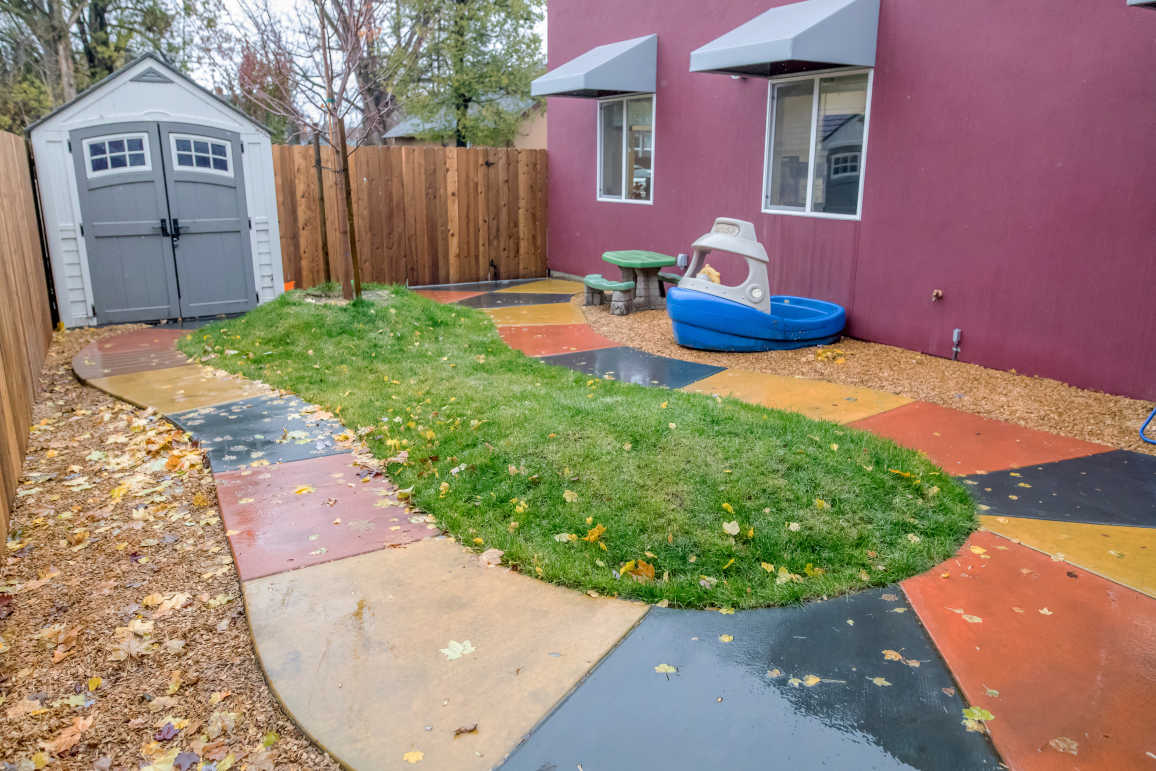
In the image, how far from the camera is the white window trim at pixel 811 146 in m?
7.77

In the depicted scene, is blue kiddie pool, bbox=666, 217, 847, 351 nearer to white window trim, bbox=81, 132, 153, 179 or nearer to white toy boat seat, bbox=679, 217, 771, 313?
white toy boat seat, bbox=679, 217, 771, 313

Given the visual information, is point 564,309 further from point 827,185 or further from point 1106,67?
point 1106,67

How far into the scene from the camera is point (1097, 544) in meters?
3.69

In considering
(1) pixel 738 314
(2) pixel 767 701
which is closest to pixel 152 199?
(1) pixel 738 314

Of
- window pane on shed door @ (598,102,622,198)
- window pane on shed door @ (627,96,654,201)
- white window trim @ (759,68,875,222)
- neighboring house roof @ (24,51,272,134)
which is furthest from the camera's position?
window pane on shed door @ (598,102,622,198)

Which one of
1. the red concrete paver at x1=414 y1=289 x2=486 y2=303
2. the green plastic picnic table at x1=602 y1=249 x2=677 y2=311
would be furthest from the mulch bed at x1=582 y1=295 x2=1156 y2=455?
the red concrete paver at x1=414 y1=289 x2=486 y2=303

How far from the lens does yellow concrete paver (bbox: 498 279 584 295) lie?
12133mm

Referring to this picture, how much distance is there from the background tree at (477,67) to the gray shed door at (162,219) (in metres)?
11.8

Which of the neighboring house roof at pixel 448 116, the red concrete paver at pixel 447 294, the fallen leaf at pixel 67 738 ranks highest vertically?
the neighboring house roof at pixel 448 116

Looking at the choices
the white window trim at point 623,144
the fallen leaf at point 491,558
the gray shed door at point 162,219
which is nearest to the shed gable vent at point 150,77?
the gray shed door at point 162,219

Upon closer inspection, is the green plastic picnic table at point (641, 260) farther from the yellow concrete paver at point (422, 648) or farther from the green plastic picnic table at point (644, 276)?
the yellow concrete paver at point (422, 648)

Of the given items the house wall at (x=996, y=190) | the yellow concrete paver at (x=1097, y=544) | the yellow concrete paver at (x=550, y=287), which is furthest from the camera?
the yellow concrete paver at (x=550, y=287)

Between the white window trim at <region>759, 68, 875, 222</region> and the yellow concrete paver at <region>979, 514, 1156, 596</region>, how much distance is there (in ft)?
15.4

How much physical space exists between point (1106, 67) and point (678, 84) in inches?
214
